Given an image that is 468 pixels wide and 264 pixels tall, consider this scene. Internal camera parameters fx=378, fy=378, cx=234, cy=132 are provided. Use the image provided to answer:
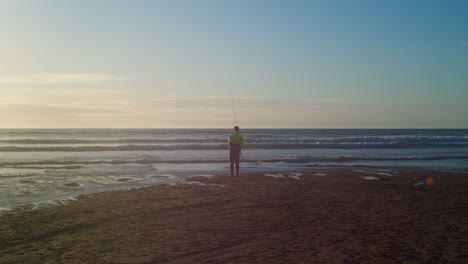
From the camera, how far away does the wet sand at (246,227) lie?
4.75 metres

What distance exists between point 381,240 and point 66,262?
417cm

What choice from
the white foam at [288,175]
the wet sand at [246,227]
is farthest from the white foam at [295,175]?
the wet sand at [246,227]

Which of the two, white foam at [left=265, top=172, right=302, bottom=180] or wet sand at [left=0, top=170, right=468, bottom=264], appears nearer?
wet sand at [left=0, top=170, right=468, bottom=264]

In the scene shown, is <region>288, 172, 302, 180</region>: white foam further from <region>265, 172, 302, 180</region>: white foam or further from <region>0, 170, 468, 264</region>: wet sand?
<region>0, 170, 468, 264</region>: wet sand

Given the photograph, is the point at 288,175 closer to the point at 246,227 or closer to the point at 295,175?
the point at 295,175

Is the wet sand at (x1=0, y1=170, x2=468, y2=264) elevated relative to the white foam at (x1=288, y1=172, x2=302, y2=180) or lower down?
elevated

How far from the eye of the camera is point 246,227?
245 inches

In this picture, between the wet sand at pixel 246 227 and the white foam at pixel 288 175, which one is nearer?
the wet sand at pixel 246 227

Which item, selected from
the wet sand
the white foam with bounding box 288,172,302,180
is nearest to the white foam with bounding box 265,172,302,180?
the white foam with bounding box 288,172,302,180

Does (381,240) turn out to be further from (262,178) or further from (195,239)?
(262,178)

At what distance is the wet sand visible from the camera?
4.75 m

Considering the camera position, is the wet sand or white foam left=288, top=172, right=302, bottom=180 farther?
white foam left=288, top=172, right=302, bottom=180

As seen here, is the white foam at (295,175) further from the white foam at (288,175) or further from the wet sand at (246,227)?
the wet sand at (246,227)

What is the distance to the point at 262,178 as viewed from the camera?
13148mm
